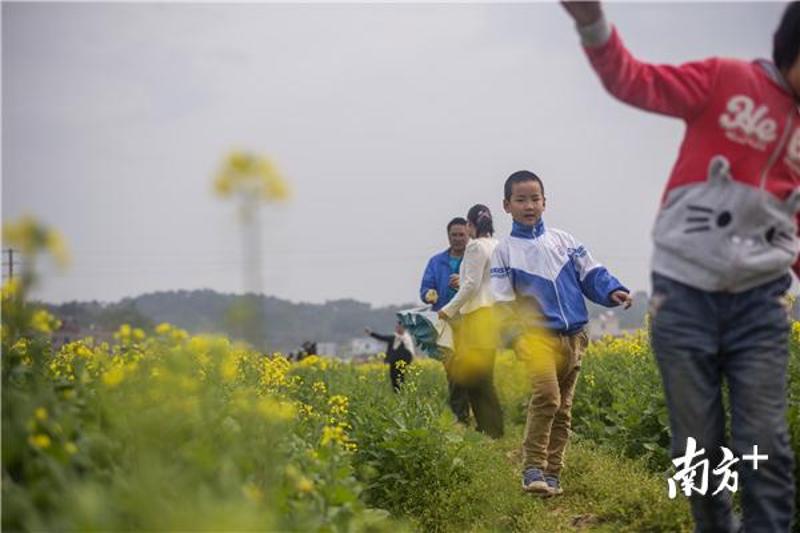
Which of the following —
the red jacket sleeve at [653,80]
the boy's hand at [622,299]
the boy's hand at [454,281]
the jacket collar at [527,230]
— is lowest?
the boy's hand at [622,299]

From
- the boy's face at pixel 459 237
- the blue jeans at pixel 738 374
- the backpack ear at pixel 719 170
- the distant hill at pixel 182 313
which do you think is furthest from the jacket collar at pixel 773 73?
the boy's face at pixel 459 237

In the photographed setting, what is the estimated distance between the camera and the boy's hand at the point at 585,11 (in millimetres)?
2805

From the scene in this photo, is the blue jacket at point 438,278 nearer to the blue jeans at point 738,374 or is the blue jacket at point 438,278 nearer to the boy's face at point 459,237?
the boy's face at point 459,237

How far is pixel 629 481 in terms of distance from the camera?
4723mm

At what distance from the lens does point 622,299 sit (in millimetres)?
4883

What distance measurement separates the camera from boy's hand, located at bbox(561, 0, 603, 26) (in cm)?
280

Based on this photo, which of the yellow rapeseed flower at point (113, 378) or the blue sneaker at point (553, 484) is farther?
the blue sneaker at point (553, 484)

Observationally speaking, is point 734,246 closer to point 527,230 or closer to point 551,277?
point 551,277

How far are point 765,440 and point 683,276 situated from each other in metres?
0.59

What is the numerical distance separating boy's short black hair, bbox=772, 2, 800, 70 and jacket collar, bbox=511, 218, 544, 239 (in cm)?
219

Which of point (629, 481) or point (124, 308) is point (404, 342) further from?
point (124, 308)

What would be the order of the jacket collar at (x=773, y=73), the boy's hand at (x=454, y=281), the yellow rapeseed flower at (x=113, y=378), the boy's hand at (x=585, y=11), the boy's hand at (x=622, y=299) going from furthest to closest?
the boy's hand at (x=454, y=281)
the boy's hand at (x=622, y=299)
the jacket collar at (x=773, y=73)
the yellow rapeseed flower at (x=113, y=378)
the boy's hand at (x=585, y=11)

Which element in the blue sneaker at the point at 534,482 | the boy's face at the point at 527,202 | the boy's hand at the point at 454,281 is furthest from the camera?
the boy's hand at the point at 454,281

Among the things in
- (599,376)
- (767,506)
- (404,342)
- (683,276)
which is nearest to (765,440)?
(767,506)
